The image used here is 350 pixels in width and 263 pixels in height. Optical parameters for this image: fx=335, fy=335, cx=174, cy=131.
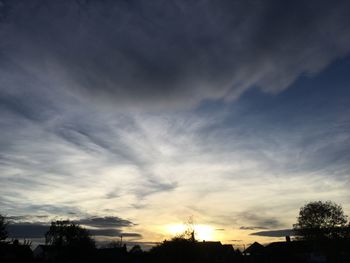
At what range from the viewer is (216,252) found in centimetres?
9319

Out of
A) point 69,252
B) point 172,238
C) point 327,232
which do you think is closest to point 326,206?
point 327,232

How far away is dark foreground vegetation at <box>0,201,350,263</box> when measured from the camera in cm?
5097

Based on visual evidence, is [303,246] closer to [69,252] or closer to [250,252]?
[250,252]

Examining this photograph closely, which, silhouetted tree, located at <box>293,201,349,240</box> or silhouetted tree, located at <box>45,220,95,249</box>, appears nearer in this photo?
silhouetted tree, located at <box>293,201,349,240</box>

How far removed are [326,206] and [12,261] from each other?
6228 cm

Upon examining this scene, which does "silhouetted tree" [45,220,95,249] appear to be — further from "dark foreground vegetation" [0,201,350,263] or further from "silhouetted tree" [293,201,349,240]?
"silhouetted tree" [293,201,349,240]

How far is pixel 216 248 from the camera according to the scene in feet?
314

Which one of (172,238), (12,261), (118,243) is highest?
(118,243)

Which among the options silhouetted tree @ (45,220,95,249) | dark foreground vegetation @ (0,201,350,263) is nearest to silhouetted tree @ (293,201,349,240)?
dark foreground vegetation @ (0,201,350,263)

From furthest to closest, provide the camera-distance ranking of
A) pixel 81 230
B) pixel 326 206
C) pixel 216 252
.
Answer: pixel 81 230, pixel 216 252, pixel 326 206

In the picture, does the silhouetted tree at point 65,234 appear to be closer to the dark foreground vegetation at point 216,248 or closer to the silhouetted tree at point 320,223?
the dark foreground vegetation at point 216,248

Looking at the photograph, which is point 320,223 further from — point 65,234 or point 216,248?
point 65,234

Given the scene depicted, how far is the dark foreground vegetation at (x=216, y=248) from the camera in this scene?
5097 cm

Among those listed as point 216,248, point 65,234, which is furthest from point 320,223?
point 65,234
